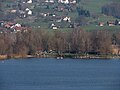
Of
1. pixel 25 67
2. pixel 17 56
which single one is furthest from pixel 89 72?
pixel 17 56

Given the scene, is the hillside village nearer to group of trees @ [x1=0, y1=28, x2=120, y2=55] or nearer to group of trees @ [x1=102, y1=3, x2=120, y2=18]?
group of trees @ [x1=102, y1=3, x2=120, y2=18]

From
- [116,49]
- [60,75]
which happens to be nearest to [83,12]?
[116,49]

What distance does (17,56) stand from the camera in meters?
87.6

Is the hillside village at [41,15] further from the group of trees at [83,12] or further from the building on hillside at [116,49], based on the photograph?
the building on hillside at [116,49]

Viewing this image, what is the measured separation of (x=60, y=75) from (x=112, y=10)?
6283cm

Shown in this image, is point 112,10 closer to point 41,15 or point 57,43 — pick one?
point 41,15

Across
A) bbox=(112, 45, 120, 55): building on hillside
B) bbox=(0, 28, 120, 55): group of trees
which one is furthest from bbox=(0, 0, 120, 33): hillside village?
bbox=(0, 28, 120, 55): group of trees

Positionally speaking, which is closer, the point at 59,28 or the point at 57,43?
the point at 57,43

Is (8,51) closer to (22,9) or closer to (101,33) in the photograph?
(101,33)

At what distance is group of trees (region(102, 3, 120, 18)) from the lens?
123m

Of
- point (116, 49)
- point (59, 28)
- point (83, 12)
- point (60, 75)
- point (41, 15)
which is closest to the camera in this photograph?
point (60, 75)

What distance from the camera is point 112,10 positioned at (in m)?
125

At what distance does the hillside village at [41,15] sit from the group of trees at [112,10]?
281cm

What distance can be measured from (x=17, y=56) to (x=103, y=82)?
32.4 m
